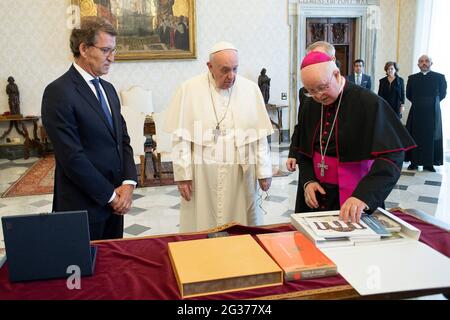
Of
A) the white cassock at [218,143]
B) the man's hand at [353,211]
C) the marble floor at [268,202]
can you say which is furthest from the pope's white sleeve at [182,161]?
the marble floor at [268,202]

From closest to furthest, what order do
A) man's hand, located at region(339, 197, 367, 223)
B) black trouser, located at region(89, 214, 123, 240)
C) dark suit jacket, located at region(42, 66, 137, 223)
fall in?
man's hand, located at region(339, 197, 367, 223) → dark suit jacket, located at region(42, 66, 137, 223) → black trouser, located at region(89, 214, 123, 240)

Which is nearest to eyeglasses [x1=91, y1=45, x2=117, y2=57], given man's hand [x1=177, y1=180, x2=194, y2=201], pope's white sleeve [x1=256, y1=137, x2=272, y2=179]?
man's hand [x1=177, y1=180, x2=194, y2=201]

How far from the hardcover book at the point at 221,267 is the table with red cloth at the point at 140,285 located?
29 millimetres

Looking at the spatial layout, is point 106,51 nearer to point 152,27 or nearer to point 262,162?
point 262,162

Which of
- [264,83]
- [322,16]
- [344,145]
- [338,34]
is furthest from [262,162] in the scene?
[338,34]

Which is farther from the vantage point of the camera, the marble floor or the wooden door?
the wooden door

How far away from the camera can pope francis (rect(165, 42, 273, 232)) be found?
9.78ft

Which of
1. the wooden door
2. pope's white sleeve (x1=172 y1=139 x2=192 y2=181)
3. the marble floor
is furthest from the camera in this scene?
the wooden door

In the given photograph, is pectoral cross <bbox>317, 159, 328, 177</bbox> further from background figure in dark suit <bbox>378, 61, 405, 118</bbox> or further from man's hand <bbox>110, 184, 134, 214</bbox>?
background figure in dark suit <bbox>378, 61, 405, 118</bbox>

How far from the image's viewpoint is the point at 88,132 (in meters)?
2.32

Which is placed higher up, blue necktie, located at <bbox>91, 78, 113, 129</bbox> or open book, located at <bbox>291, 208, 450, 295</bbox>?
blue necktie, located at <bbox>91, 78, 113, 129</bbox>

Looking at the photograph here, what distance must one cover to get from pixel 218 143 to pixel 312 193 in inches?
35.2

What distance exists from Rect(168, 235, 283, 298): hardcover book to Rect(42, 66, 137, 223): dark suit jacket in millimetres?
788

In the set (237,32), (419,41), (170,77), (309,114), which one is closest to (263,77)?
(237,32)
